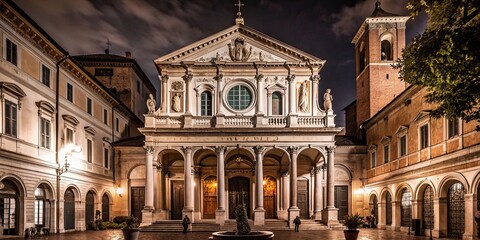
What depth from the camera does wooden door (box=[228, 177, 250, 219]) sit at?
39.0m

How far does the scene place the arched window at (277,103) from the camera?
3588 cm

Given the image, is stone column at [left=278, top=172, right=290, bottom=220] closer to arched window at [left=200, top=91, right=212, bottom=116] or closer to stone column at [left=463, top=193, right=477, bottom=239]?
arched window at [left=200, top=91, right=212, bottom=116]

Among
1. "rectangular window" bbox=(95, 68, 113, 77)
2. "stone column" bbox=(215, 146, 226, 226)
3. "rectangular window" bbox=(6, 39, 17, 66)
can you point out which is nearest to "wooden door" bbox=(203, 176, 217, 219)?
"stone column" bbox=(215, 146, 226, 226)

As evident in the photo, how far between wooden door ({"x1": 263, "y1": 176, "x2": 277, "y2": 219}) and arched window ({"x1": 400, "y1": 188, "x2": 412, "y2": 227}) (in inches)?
433

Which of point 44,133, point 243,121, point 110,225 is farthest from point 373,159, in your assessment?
point 44,133

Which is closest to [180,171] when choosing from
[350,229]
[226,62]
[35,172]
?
[226,62]

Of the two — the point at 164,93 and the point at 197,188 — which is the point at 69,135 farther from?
the point at 197,188

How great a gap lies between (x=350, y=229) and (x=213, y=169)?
67.8 feet

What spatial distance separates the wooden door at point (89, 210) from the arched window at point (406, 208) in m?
21.8

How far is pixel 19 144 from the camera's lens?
2362cm

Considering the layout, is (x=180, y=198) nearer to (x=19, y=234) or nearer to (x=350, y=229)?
(x=19, y=234)

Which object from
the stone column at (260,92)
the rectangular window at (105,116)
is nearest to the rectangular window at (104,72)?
the rectangular window at (105,116)

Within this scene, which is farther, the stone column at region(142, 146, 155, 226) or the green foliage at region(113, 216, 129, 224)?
the green foliage at region(113, 216, 129, 224)

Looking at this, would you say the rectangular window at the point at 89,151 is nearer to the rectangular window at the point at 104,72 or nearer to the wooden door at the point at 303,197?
the rectangular window at the point at 104,72
